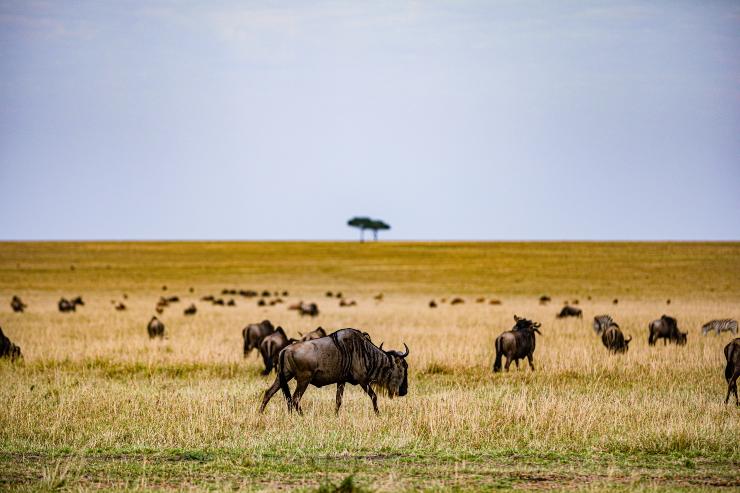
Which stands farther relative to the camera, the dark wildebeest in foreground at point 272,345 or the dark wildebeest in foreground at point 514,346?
the dark wildebeest in foreground at point 514,346

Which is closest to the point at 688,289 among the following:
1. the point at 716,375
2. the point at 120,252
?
the point at 716,375

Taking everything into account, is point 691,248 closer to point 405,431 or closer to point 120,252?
point 120,252

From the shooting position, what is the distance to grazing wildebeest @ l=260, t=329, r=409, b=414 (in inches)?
496

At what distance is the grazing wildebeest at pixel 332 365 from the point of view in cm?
1260

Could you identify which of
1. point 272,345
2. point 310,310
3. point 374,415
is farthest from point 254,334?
point 310,310

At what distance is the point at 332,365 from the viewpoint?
12.7m

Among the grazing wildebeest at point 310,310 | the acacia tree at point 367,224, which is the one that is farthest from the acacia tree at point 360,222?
the grazing wildebeest at point 310,310

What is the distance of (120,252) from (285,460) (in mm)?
98111

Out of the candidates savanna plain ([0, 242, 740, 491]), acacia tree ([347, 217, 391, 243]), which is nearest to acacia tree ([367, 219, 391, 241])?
acacia tree ([347, 217, 391, 243])

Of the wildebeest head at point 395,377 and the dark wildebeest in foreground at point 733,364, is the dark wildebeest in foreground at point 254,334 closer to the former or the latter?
the wildebeest head at point 395,377

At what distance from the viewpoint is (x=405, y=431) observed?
1138 cm

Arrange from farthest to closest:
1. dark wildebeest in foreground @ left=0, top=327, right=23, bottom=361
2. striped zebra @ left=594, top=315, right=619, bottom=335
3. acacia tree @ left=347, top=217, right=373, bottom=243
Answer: acacia tree @ left=347, top=217, right=373, bottom=243 → striped zebra @ left=594, top=315, right=619, bottom=335 → dark wildebeest in foreground @ left=0, top=327, right=23, bottom=361

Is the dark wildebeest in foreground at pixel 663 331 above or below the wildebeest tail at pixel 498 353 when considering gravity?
above

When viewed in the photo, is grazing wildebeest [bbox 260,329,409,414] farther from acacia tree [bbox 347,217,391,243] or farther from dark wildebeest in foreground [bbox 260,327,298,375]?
acacia tree [bbox 347,217,391,243]
